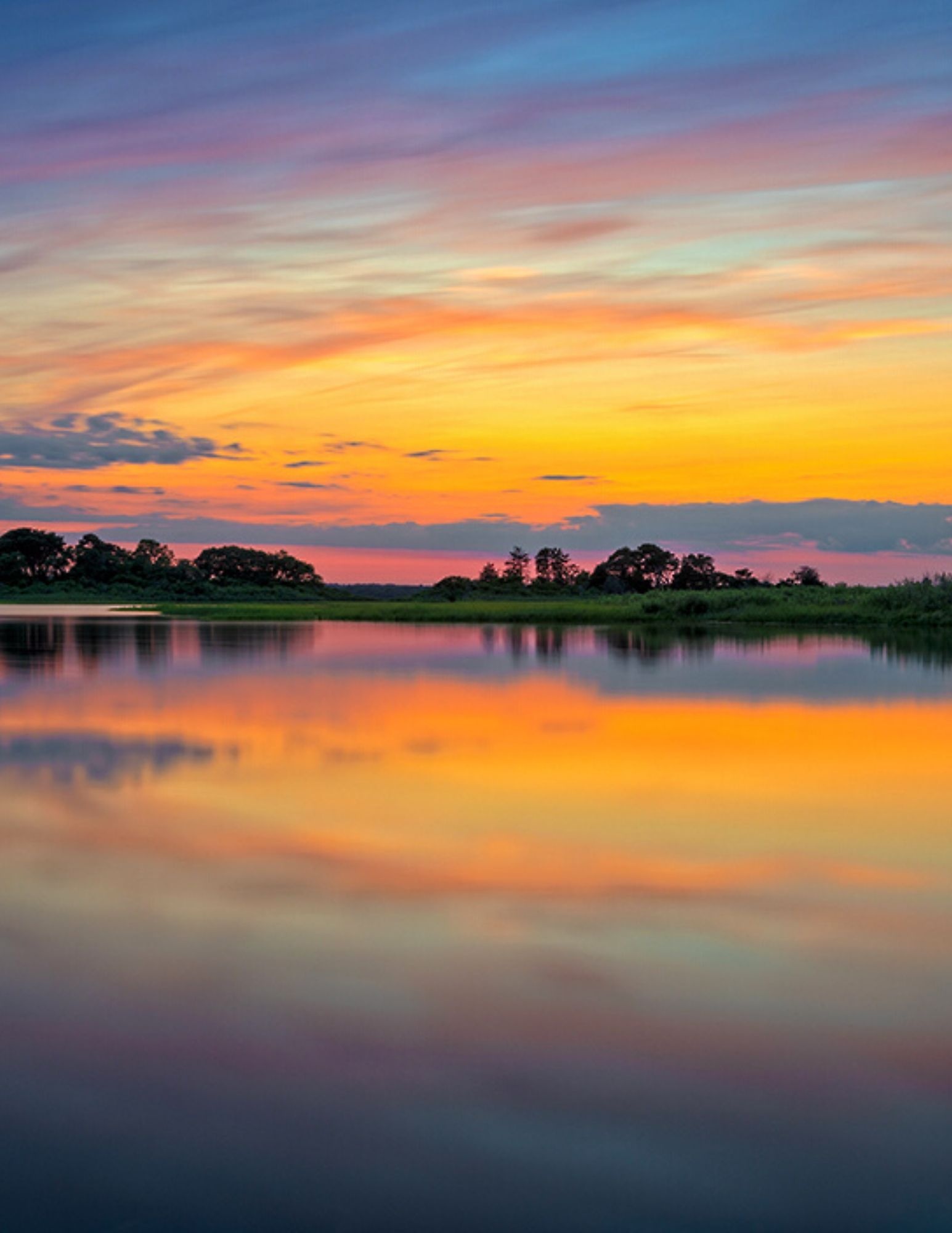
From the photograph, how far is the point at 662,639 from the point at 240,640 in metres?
16.4

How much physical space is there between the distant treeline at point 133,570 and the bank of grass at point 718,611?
45.5 meters

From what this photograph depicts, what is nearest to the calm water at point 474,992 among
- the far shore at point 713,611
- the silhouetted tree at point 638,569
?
the far shore at point 713,611

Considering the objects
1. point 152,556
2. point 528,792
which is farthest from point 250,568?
point 528,792

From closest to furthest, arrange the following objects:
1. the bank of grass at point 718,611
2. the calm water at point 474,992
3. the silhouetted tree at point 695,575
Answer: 1. the calm water at point 474,992
2. the bank of grass at point 718,611
3. the silhouetted tree at point 695,575

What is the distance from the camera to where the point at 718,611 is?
63.1 meters

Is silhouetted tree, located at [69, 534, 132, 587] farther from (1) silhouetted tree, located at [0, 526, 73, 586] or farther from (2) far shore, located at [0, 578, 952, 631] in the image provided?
(2) far shore, located at [0, 578, 952, 631]

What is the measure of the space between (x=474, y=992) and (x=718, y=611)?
2313 inches

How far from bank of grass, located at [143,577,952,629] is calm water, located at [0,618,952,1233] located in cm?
4255

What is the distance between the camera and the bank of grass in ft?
179

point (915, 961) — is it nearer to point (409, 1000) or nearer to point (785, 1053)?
point (785, 1053)

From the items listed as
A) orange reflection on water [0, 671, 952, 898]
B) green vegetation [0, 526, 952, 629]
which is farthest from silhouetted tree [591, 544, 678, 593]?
orange reflection on water [0, 671, 952, 898]

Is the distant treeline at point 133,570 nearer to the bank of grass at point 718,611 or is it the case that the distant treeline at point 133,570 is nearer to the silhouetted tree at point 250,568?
the silhouetted tree at point 250,568

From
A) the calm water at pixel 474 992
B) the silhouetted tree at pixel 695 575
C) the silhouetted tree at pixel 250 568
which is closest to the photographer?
the calm water at pixel 474 992

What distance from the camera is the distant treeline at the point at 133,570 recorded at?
4926 inches
